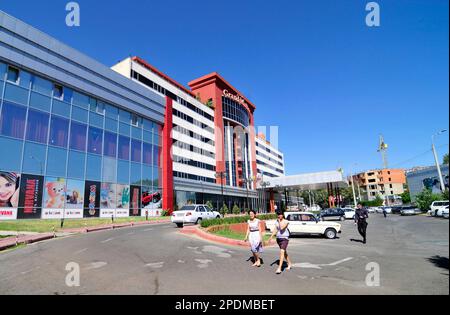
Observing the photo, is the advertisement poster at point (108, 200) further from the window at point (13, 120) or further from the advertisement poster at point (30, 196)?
the window at point (13, 120)

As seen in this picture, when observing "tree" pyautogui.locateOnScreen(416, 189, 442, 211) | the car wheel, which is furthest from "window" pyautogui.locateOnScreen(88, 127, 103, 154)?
"tree" pyautogui.locateOnScreen(416, 189, 442, 211)

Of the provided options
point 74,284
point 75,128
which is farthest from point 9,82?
point 74,284

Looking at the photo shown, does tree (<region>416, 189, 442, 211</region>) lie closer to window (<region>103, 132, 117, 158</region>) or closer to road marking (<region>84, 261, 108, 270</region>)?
window (<region>103, 132, 117, 158</region>)

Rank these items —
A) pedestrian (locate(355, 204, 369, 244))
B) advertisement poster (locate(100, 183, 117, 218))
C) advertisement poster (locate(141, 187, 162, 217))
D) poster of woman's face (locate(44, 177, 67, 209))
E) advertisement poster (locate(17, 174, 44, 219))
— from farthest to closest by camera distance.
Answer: advertisement poster (locate(141, 187, 162, 217)) → advertisement poster (locate(100, 183, 117, 218)) → poster of woman's face (locate(44, 177, 67, 209)) → advertisement poster (locate(17, 174, 44, 219)) → pedestrian (locate(355, 204, 369, 244))

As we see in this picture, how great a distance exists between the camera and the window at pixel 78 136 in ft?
96.2

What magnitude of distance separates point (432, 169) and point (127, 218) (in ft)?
145

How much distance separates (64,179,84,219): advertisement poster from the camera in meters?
28.0

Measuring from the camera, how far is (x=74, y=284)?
710 cm

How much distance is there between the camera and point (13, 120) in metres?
24.4

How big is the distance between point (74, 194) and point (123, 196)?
259 inches

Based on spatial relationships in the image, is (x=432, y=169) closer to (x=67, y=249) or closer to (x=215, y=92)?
(x=215, y=92)

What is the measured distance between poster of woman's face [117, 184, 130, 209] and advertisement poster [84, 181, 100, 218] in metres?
2.99

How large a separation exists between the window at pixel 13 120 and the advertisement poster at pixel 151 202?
1602 cm

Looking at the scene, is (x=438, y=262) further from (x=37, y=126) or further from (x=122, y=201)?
(x=122, y=201)
